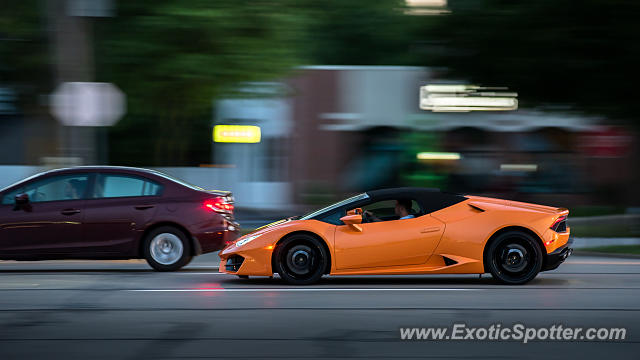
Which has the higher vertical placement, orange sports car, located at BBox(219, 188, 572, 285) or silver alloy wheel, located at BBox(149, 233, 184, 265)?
orange sports car, located at BBox(219, 188, 572, 285)

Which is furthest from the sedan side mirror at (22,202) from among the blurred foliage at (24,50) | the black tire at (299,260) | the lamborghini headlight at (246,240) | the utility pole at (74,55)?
the blurred foliage at (24,50)

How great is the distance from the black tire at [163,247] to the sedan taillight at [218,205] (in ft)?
1.68

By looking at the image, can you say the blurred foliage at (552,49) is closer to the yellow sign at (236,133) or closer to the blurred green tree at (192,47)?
the blurred green tree at (192,47)

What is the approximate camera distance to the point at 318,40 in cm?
3167

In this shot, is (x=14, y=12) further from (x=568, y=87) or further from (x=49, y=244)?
(x=568, y=87)

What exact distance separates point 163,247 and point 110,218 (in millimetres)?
797

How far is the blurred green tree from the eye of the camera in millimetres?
→ 19469

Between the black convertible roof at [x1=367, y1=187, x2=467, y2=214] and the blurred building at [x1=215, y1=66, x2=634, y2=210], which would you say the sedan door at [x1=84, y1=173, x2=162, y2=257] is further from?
the blurred building at [x1=215, y1=66, x2=634, y2=210]

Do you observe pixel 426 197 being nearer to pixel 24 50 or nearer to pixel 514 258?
pixel 514 258

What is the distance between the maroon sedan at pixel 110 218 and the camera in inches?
503

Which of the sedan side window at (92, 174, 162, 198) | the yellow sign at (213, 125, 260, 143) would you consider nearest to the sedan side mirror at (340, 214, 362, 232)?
the sedan side window at (92, 174, 162, 198)

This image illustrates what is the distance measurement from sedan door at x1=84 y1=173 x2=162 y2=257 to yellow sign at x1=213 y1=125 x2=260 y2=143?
1636 cm

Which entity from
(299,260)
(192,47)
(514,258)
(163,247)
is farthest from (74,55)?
(514,258)

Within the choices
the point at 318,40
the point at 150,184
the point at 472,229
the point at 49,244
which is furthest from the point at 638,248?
the point at 318,40
